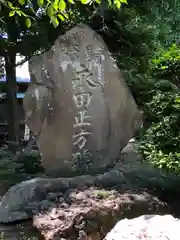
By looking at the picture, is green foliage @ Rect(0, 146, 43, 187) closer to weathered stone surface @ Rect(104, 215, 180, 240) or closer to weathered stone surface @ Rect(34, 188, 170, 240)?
weathered stone surface @ Rect(34, 188, 170, 240)

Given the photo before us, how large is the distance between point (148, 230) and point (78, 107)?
10.4 feet

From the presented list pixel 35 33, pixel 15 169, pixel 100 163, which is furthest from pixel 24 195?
pixel 35 33

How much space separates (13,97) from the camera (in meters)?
9.06

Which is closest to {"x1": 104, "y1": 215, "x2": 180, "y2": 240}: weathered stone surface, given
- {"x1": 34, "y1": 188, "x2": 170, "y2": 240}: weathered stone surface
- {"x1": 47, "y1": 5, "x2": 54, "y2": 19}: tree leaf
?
{"x1": 47, "y1": 5, "x2": 54, "y2": 19}: tree leaf

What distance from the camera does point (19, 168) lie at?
20.2ft

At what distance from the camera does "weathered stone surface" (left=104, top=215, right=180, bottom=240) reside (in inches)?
82.0

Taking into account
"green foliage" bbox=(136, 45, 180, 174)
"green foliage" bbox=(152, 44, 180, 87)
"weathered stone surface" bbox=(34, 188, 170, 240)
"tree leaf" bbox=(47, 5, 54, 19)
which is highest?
"tree leaf" bbox=(47, 5, 54, 19)

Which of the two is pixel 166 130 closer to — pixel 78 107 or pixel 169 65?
pixel 169 65

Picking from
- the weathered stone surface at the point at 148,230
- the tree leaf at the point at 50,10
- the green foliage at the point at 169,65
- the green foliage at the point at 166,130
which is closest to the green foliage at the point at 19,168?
the green foliage at the point at 166,130

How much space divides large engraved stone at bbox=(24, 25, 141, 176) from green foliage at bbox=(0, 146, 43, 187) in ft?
1.99

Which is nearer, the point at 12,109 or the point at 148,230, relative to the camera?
the point at 148,230

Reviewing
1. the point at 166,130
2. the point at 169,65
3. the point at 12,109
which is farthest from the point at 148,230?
the point at 12,109

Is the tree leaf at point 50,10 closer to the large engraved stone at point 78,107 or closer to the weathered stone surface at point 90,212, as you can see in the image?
the weathered stone surface at point 90,212

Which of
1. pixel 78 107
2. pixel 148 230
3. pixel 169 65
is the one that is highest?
pixel 169 65
